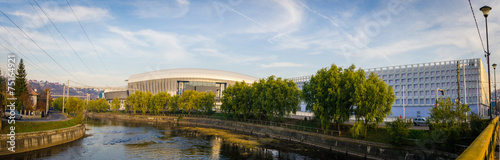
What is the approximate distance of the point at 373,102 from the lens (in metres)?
40.3

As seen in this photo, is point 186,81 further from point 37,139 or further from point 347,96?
point 347,96

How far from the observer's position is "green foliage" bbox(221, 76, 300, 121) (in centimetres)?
6147

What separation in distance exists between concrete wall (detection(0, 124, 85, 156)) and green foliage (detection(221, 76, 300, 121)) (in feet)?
127

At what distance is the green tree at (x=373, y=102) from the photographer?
131ft

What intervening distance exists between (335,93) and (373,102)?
6.09m

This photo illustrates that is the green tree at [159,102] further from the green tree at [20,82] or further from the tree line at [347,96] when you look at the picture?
the tree line at [347,96]

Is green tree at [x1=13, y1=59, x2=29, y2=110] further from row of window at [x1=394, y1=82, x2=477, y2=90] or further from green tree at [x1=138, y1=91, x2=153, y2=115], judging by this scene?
row of window at [x1=394, y1=82, x2=477, y2=90]

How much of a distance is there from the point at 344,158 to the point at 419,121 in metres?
25.6

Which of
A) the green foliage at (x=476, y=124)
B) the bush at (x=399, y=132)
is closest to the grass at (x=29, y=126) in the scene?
the bush at (x=399, y=132)

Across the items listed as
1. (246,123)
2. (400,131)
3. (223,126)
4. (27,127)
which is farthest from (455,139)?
(223,126)

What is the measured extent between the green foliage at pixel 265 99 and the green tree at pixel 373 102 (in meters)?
20.8

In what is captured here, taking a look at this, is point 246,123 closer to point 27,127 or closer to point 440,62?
point 27,127

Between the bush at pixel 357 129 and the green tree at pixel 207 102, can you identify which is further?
the green tree at pixel 207 102

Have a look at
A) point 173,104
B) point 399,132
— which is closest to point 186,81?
point 173,104
